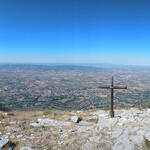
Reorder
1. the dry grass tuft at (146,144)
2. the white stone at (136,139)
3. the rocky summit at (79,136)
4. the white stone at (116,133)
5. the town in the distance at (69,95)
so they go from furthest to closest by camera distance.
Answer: the town in the distance at (69,95) < the white stone at (116,133) < the white stone at (136,139) < the rocky summit at (79,136) < the dry grass tuft at (146,144)

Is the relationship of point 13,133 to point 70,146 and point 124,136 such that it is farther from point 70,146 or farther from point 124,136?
point 124,136

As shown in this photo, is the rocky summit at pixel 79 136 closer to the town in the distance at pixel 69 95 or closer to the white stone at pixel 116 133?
the white stone at pixel 116 133

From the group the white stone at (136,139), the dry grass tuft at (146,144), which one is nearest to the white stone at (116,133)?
the white stone at (136,139)

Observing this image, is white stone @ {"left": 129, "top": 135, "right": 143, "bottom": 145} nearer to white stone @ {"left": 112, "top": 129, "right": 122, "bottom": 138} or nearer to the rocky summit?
the rocky summit

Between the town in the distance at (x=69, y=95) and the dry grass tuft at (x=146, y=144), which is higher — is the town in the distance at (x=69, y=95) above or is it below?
below

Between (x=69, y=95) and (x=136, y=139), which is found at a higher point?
(x=136, y=139)

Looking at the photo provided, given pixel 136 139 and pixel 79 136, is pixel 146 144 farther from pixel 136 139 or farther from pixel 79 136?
pixel 79 136

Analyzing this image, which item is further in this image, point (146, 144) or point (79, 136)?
point (79, 136)

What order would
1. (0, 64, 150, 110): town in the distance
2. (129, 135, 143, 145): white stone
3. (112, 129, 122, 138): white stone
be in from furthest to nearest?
(0, 64, 150, 110): town in the distance < (112, 129, 122, 138): white stone < (129, 135, 143, 145): white stone

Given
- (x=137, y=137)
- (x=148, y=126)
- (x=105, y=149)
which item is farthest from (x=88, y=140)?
(x=148, y=126)

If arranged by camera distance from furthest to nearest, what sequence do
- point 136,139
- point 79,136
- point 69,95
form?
point 69,95
point 79,136
point 136,139

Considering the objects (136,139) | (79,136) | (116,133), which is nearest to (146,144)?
(136,139)

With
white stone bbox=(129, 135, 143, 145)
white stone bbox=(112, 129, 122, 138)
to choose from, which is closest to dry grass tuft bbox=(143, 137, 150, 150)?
white stone bbox=(129, 135, 143, 145)
